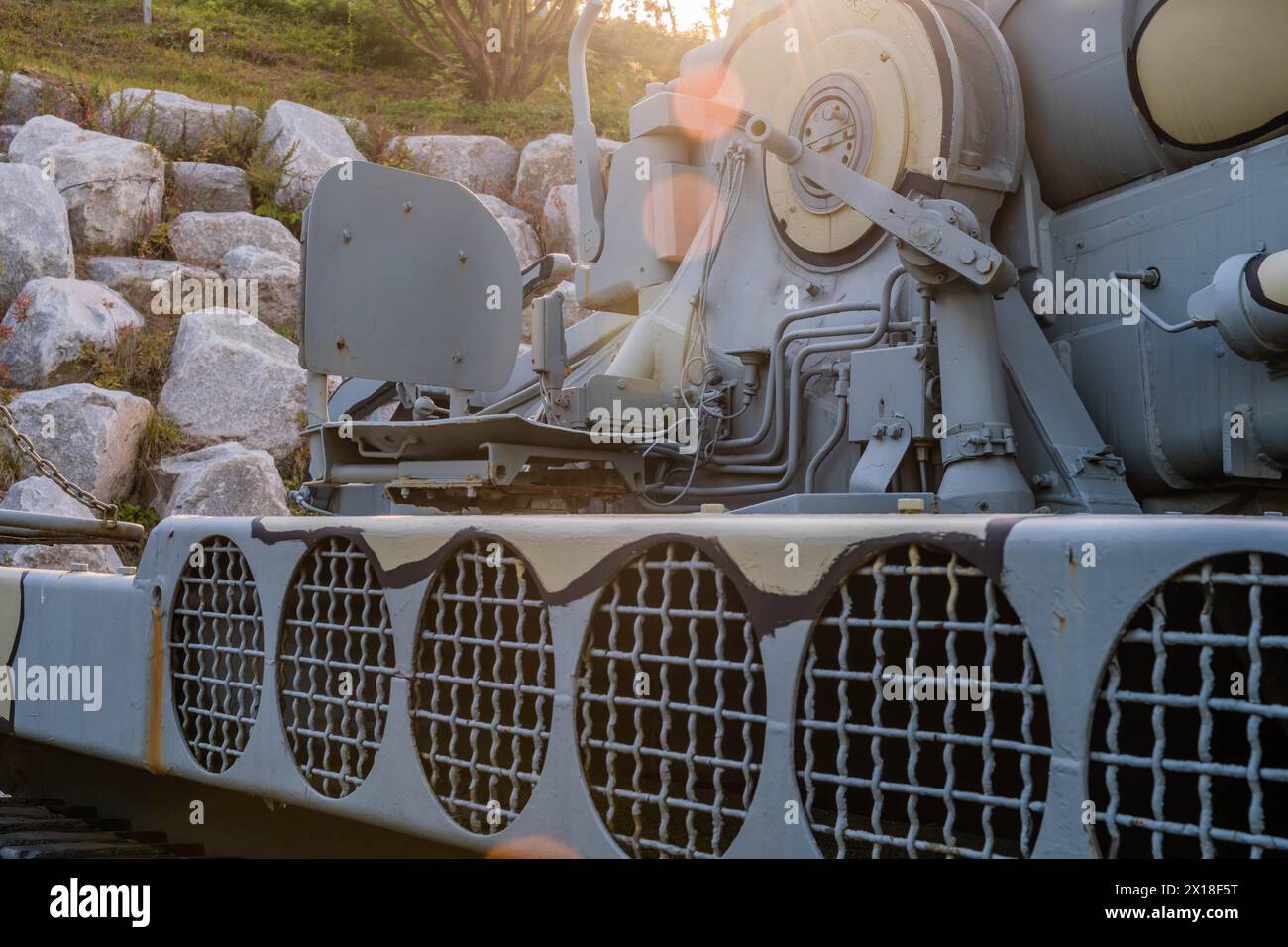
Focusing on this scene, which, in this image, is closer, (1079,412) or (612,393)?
(1079,412)

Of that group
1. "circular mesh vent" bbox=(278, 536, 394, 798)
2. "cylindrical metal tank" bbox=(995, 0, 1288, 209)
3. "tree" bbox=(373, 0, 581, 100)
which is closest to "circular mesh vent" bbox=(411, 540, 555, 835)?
"circular mesh vent" bbox=(278, 536, 394, 798)

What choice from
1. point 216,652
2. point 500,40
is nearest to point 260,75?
point 500,40

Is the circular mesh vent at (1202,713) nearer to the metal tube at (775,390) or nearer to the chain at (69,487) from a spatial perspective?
the metal tube at (775,390)

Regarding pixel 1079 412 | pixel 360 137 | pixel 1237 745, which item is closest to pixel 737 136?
pixel 1079 412

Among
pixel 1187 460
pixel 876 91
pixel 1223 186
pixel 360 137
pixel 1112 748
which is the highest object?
pixel 360 137

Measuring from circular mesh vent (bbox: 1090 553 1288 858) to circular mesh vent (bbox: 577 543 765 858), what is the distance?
0.58 m

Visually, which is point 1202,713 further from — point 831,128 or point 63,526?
point 63,526

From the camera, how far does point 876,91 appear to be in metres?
3.98

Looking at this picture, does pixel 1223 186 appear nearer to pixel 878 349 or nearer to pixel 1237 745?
pixel 878 349

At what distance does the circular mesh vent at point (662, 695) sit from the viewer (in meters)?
2.08

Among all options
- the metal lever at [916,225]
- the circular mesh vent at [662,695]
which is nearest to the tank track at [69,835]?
the circular mesh vent at [662,695]

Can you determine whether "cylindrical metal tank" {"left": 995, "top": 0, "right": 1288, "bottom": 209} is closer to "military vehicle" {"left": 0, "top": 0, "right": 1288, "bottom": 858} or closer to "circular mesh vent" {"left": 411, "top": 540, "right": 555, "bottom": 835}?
"military vehicle" {"left": 0, "top": 0, "right": 1288, "bottom": 858}

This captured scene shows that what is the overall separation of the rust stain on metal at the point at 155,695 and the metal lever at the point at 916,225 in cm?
209

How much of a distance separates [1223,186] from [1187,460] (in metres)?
0.74
